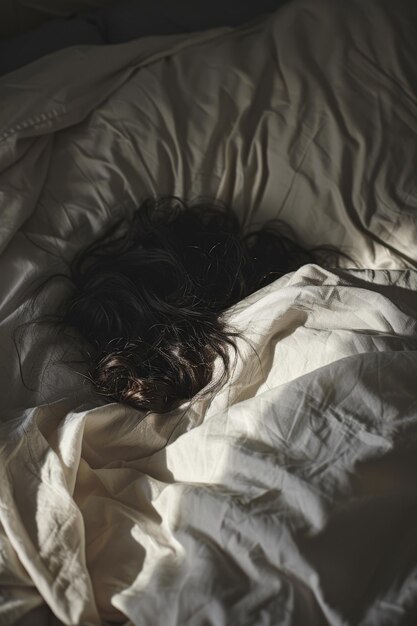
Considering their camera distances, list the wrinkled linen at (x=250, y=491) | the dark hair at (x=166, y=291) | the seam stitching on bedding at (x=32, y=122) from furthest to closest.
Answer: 1. the seam stitching on bedding at (x=32, y=122)
2. the dark hair at (x=166, y=291)
3. the wrinkled linen at (x=250, y=491)

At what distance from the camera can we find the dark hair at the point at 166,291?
1.01m

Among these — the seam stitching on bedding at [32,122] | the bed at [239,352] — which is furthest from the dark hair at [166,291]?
the seam stitching on bedding at [32,122]

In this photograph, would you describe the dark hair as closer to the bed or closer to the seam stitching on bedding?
the bed

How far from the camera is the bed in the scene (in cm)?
77

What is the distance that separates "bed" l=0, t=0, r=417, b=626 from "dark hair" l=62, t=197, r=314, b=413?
31 millimetres

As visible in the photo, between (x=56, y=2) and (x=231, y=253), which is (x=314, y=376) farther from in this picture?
(x=56, y=2)

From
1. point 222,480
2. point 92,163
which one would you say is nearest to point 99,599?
point 222,480

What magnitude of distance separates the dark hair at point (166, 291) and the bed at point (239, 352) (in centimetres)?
3

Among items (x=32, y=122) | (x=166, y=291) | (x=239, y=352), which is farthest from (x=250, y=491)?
(x=32, y=122)

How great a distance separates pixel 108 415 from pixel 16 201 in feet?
1.35

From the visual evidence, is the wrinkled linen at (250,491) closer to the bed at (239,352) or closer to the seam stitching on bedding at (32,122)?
the bed at (239,352)

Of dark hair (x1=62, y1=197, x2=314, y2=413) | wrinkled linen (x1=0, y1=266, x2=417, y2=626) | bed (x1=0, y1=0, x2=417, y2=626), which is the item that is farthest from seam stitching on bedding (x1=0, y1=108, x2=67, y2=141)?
wrinkled linen (x1=0, y1=266, x2=417, y2=626)

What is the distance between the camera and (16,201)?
114 cm

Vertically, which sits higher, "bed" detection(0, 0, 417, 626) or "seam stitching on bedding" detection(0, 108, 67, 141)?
"seam stitching on bedding" detection(0, 108, 67, 141)
